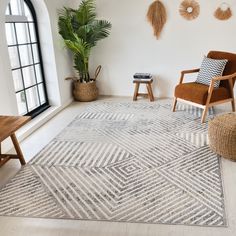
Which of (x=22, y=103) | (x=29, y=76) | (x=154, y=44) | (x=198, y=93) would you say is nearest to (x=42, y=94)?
(x=29, y=76)

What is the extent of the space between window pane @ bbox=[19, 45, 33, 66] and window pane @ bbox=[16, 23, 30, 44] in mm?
84

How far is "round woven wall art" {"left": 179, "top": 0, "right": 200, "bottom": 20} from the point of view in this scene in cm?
455

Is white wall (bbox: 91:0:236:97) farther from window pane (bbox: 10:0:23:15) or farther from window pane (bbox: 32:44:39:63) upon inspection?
window pane (bbox: 10:0:23:15)

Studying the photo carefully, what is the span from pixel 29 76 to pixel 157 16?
2172mm

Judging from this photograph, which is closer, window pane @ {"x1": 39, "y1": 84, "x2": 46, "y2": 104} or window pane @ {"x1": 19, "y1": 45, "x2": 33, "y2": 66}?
window pane @ {"x1": 19, "y1": 45, "x2": 33, "y2": 66}

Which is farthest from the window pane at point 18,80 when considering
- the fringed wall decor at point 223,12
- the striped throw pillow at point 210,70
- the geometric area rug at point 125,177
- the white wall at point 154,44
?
the fringed wall decor at point 223,12

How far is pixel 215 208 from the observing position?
216cm

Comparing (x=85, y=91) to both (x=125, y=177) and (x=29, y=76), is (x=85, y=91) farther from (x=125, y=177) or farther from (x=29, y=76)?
(x=125, y=177)

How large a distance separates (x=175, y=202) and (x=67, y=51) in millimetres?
3484

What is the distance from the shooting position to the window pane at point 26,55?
409 cm

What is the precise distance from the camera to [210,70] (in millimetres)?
3998

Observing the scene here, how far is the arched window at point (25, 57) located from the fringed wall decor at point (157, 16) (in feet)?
5.82

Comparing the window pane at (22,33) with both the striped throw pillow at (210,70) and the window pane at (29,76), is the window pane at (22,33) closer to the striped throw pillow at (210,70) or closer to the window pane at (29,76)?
the window pane at (29,76)

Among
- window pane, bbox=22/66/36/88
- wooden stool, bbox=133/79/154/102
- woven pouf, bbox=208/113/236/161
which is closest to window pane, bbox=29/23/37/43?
window pane, bbox=22/66/36/88
